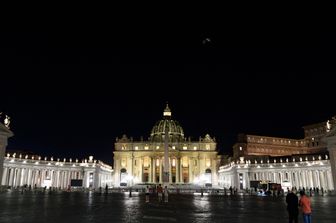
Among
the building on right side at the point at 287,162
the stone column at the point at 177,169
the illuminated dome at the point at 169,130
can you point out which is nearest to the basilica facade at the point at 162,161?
the stone column at the point at 177,169

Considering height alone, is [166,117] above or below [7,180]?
above

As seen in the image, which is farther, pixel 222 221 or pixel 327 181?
pixel 327 181

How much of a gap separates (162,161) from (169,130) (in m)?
25.7

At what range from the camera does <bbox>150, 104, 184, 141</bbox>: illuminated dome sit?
164m

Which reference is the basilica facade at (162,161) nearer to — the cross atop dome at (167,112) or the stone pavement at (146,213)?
the cross atop dome at (167,112)

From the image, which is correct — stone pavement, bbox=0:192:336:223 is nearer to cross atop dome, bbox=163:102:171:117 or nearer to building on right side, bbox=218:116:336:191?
building on right side, bbox=218:116:336:191

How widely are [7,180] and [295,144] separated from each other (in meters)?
117

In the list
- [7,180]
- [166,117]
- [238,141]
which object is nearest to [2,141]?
[7,180]

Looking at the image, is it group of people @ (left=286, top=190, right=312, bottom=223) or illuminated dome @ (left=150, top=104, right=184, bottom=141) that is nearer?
group of people @ (left=286, top=190, right=312, bottom=223)

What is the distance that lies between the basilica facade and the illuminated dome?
885 centimetres

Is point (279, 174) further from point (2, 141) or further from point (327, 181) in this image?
point (2, 141)

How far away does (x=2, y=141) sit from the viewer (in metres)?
39.7

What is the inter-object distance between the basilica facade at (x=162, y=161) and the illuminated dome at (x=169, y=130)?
8847mm

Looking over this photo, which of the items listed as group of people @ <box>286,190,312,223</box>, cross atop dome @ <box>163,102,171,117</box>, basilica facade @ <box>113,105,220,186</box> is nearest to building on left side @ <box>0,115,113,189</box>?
basilica facade @ <box>113,105,220,186</box>
